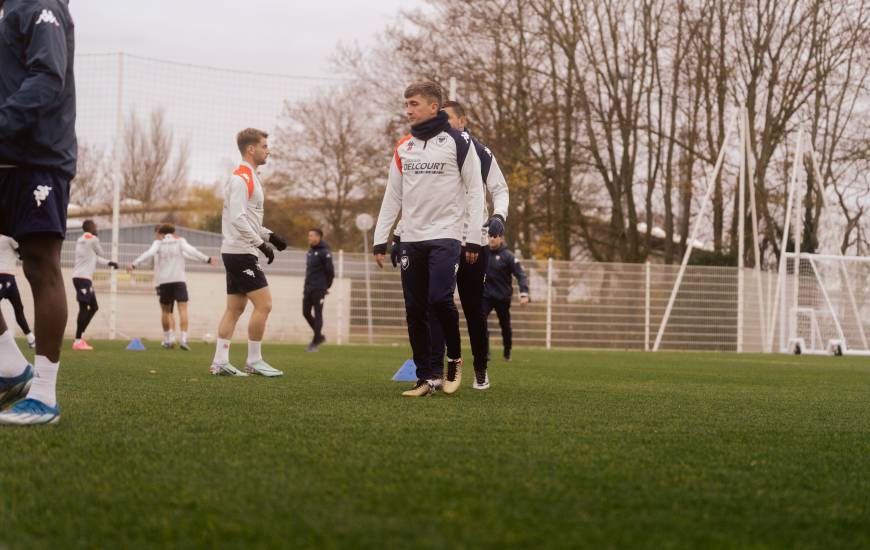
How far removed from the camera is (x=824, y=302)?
23.6 metres

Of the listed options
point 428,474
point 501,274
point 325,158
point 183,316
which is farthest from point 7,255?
point 325,158

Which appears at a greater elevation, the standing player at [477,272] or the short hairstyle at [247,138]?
the short hairstyle at [247,138]

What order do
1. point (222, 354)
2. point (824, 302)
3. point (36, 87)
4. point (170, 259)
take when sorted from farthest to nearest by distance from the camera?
point (824, 302)
point (170, 259)
point (222, 354)
point (36, 87)

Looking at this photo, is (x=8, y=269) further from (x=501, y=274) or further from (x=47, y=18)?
(x=47, y=18)

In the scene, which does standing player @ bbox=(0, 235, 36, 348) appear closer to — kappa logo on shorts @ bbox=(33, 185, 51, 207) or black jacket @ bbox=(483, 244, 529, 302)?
black jacket @ bbox=(483, 244, 529, 302)

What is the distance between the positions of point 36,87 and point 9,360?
4.40ft

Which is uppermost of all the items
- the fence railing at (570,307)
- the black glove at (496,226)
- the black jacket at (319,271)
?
the black glove at (496,226)

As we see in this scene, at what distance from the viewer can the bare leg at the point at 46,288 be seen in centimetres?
440

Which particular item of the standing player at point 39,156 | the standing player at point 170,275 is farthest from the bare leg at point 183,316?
the standing player at point 39,156

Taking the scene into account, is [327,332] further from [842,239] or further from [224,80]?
[842,239]

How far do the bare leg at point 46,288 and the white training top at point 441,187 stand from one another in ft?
8.42

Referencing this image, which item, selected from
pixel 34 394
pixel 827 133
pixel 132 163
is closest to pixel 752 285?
pixel 827 133

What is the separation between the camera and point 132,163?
44.8 meters

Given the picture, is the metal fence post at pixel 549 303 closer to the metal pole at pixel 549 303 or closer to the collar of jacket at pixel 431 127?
the metal pole at pixel 549 303
